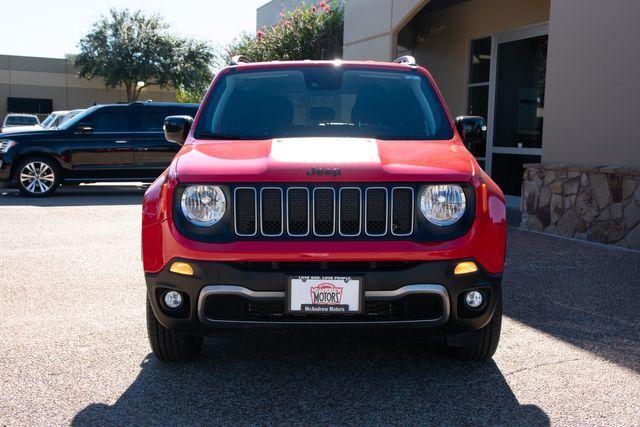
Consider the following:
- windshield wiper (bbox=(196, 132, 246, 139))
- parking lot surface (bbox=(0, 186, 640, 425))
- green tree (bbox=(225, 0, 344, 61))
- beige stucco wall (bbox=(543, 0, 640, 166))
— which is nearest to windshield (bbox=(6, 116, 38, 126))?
green tree (bbox=(225, 0, 344, 61))

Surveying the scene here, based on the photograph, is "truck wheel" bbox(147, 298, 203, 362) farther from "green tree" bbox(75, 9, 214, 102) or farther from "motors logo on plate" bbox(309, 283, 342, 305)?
"green tree" bbox(75, 9, 214, 102)

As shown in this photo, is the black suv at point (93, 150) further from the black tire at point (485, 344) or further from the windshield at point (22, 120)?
the windshield at point (22, 120)

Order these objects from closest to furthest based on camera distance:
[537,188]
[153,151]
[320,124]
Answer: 1. [320,124]
2. [537,188]
3. [153,151]

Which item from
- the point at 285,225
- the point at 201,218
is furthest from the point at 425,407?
the point at 201,218

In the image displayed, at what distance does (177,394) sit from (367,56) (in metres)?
12.0

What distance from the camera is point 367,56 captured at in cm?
1476

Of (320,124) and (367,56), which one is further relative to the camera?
(367,56)

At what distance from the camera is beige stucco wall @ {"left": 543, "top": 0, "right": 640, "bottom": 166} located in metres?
8.00

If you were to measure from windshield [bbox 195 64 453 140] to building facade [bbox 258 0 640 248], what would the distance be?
410 cm

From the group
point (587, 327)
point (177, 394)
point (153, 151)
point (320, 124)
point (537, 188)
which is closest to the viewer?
point (177, 394)

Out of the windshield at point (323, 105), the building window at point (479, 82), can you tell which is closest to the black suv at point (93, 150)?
the building window at point (479, 82)

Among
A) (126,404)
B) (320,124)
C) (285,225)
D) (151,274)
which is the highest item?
(320,124)

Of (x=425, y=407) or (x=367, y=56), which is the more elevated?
(x=367, y=56)

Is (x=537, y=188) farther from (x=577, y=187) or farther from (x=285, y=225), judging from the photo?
(x=285, y=225)
